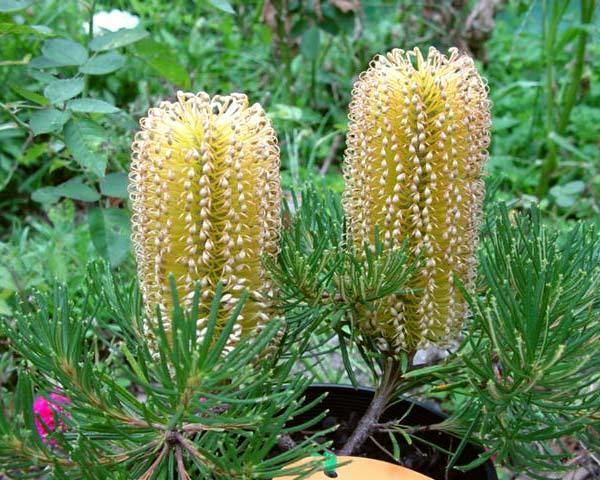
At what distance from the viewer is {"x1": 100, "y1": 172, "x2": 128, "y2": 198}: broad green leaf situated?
1.11m

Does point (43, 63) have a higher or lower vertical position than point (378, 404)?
higher

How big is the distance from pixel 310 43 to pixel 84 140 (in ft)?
4.32

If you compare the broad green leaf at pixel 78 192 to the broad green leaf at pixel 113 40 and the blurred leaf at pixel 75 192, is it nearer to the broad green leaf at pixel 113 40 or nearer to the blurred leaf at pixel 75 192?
the blurred leaf at pixel 75 192

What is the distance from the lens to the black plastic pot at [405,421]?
0.78 meters

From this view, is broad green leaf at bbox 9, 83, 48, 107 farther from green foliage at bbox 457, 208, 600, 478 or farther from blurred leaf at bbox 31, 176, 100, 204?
green foliage at bbox 457, 208, 600, 478

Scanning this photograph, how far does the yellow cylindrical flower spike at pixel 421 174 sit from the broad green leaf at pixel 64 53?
0.54m

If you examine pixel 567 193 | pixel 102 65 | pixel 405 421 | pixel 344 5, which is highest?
pixel 102 65

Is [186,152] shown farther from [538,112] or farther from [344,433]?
[538,112]

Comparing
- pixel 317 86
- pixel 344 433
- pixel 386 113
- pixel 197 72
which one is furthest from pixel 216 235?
pixel 317 86

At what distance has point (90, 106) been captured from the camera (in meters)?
0.98

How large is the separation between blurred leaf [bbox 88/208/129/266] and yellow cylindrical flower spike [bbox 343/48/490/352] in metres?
0.60

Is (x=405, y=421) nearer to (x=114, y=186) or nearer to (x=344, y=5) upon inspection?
(x=114, y=186)

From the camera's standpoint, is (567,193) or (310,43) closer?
(567,193)

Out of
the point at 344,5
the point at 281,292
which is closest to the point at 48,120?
the point at 281,292
